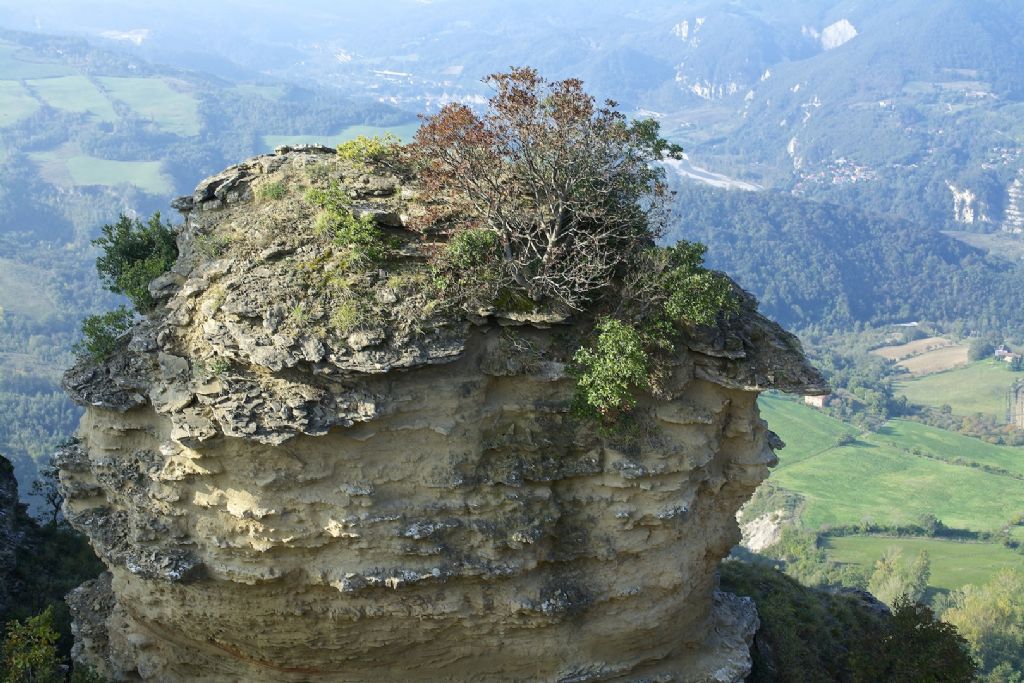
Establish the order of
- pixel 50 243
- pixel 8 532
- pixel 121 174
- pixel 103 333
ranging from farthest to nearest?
pixel 121 174, pixel 50 243, pixel 8 532, pixel 103 333

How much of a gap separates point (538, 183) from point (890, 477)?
9453 centimetres

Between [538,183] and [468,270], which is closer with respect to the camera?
[468,270]

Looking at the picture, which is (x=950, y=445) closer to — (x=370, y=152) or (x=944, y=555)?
(x=944, y=555)

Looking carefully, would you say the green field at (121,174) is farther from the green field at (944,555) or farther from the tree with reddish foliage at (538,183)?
the tree with reddish foliage at (538,183)

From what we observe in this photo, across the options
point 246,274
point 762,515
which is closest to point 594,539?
point 246,274

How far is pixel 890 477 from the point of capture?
332 feet

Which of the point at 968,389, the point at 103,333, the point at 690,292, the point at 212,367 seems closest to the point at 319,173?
the point at 212,367

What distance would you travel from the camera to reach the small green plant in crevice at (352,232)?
62.8 ft

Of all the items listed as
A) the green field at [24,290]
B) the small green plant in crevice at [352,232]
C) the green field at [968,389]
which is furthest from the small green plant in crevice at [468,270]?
the green field at [968,389]

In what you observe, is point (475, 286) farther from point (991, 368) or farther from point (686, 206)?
point (686, 206)

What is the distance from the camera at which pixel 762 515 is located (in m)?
91.8

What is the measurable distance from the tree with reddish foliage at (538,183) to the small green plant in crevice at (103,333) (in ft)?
27.2

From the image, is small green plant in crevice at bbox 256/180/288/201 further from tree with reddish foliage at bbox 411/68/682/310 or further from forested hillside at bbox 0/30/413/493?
forested hillside at bbox 0/30/413/493

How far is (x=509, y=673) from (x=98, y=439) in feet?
37.2
